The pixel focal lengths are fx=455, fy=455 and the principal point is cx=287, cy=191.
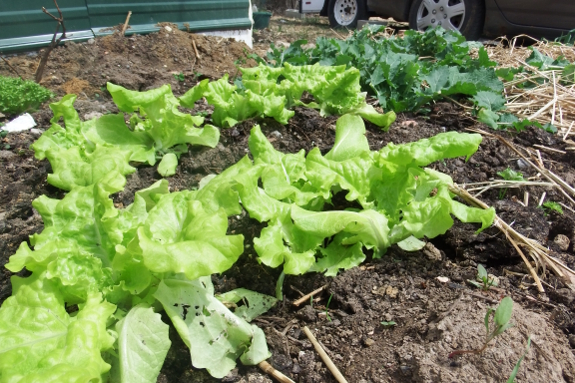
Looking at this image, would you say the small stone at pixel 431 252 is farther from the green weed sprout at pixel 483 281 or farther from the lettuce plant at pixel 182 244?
the green weed sprout at pixel 483 281

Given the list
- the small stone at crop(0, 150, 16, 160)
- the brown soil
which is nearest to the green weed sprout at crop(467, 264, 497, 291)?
the brown soil

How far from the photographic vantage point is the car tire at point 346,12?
9470 millimetres

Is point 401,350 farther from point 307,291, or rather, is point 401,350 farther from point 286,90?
point 286,90

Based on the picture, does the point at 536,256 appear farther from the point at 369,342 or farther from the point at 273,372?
the point at 273,372

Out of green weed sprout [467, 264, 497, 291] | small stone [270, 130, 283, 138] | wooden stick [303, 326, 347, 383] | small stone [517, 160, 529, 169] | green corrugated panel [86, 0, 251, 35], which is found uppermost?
green corrugated panel [86, 0, 251, 35]

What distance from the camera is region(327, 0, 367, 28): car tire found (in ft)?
31.1

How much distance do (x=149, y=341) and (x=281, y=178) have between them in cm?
89

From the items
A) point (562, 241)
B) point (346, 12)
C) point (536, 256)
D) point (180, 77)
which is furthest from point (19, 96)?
point (346, 12)

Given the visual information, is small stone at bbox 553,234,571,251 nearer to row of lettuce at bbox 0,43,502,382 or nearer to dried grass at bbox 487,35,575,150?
row of lettuce at bbox 0,43,502,382

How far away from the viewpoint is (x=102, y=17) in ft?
16.0

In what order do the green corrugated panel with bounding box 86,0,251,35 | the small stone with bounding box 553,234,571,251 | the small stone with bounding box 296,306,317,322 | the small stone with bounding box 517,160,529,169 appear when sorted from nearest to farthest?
the small stone with bounding box 296,306,317,322 → the small stone with bounding box 553,234,571,251 → the small stone with bounding box 517,160,529,169 → the green corrugated panel with bounding box 86,0,251,35

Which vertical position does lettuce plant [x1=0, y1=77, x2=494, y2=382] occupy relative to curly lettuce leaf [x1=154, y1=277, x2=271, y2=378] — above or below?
above

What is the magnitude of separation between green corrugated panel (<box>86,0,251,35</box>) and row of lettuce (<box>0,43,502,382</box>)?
2.82 m

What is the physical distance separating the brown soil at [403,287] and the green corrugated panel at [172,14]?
208 cm
